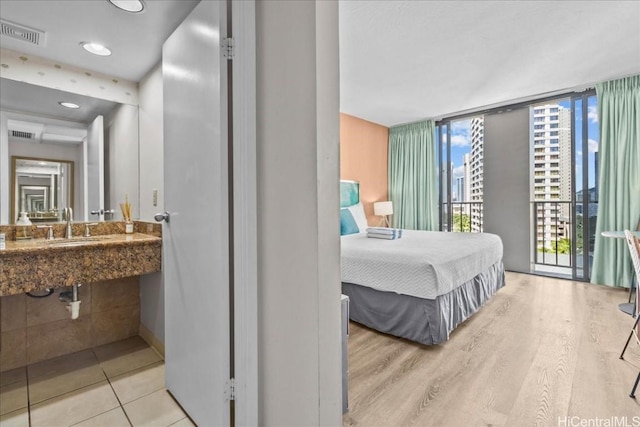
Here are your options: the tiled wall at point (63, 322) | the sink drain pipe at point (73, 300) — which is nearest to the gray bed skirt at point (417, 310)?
the tiled wall at point (63, 322)

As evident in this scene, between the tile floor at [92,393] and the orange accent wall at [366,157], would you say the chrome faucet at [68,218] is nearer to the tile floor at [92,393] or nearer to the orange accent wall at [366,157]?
the tile floor at [92,393]

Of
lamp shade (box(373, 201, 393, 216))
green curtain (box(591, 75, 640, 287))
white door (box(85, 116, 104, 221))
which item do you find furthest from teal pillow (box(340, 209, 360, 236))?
green curtain (box(591, 75, 640, 287))

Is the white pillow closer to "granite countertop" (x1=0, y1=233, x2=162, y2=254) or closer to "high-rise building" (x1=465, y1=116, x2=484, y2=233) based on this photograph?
"high-rise building" (x1=465, y1=116, x2=484, y2=233)

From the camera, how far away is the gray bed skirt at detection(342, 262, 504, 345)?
7.04ft

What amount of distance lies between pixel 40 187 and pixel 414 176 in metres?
4.89

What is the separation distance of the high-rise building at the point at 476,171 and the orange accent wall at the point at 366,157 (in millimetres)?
1447

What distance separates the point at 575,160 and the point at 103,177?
5255 millimetres

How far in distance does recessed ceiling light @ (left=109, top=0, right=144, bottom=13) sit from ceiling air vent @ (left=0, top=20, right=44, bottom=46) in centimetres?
61

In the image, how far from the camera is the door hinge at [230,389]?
1.27 metres

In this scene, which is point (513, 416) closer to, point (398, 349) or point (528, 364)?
point (528, 364)

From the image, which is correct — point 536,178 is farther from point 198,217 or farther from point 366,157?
point 198,217

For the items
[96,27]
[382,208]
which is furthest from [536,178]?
[96,27]

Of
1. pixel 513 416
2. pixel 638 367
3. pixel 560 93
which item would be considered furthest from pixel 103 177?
pixel 560 93

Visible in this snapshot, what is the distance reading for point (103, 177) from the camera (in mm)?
2309
